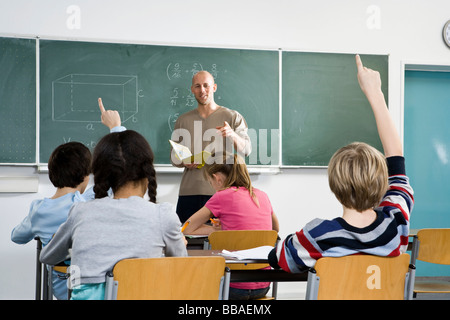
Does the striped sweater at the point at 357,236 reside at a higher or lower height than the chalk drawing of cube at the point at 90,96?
lower

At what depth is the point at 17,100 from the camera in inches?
154

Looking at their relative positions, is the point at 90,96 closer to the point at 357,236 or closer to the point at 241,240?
the point at 241,240

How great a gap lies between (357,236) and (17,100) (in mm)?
3231

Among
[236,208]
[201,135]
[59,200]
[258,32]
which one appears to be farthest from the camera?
[258,32]

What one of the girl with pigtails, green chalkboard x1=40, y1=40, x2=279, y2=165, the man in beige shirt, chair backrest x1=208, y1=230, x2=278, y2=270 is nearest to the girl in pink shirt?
chair backrest x1=208, y1=230, x2=278, y2=270

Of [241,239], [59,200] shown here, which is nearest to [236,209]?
[241,239]

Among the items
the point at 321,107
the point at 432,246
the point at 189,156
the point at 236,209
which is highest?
the point at 321,107

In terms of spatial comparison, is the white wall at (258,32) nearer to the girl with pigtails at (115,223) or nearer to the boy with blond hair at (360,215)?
the girl with pigtails at (115,223)

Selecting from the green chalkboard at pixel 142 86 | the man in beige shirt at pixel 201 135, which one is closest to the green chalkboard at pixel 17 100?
the green chalkboard at pixel 142 86

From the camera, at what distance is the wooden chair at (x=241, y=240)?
2377 millimetres

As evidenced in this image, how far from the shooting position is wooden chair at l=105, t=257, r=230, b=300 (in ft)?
4.77

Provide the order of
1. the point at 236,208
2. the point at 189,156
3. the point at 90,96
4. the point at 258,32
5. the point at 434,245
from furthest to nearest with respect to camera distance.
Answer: the point at 258,32 < the point at 90,96 < the point at 189,156 < the point at 434,245 < the point at 236,208

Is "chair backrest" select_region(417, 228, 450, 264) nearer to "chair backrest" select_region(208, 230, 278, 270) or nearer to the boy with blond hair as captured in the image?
"chair backrest" select_region(208, 230, 278, 270)

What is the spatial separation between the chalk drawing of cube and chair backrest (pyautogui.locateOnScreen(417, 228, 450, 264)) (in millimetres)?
2408
